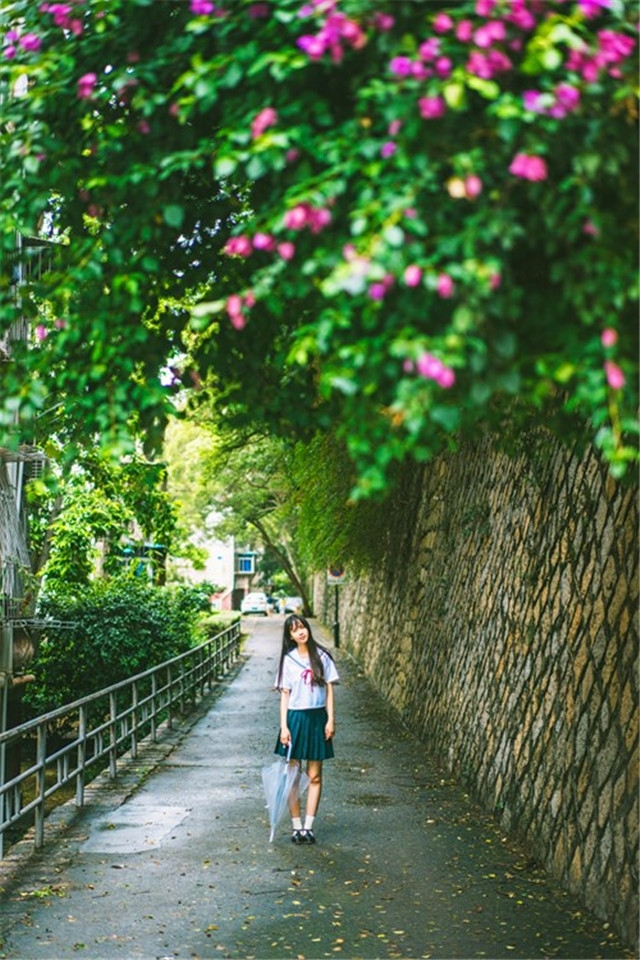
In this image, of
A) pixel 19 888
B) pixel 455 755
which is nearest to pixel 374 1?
pixel 19 888

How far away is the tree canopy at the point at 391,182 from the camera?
3.36m

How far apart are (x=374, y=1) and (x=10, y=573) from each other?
11.7m

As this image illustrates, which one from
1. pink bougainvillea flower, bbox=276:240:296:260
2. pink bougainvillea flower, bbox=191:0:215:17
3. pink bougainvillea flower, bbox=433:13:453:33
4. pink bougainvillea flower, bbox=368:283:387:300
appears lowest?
pink bougainvillea flower, bbox=368:283:387:300

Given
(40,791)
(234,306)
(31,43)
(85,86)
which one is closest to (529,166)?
(234,306)

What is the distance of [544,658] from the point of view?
8.99 metres

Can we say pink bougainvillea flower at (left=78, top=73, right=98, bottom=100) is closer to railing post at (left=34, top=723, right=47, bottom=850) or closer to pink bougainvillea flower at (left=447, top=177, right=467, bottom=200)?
pink bougainvillea flower at (left=447, top=177, right=467, bottom=200)

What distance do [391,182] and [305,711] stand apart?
6482 mm

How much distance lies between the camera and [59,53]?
14.8 ft

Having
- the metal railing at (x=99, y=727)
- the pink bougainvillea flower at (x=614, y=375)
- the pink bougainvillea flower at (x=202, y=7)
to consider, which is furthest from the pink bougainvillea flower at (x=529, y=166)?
the metal railing at (x=99, y=727)

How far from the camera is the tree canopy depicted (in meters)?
3.36

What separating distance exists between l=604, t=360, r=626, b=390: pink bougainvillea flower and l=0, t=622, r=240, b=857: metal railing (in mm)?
5496

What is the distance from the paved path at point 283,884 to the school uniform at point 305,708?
74 cm

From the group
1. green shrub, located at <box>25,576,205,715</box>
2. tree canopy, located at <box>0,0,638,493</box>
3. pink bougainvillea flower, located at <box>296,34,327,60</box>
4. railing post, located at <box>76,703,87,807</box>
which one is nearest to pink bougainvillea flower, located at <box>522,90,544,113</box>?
tree canopy, located at <box>0,0,638,493</box>

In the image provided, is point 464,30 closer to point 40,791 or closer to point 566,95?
point 566,95
